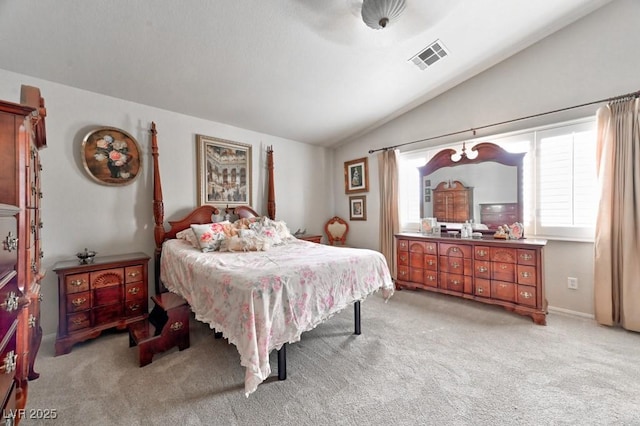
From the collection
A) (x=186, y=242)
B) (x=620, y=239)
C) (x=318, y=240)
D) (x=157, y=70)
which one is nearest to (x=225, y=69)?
(x=157, y=70)

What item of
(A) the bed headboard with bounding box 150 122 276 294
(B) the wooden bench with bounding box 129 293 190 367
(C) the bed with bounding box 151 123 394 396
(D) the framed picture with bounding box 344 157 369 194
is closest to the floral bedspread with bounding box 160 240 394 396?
(C) the bed with bounding box 151 123 394 396

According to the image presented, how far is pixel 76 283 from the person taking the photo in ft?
7.23

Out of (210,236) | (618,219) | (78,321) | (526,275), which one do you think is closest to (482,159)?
(618,219)

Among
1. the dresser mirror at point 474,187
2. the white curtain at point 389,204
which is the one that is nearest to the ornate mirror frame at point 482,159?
the dresser mirror at point 474,187

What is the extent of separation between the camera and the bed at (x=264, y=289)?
1472mm

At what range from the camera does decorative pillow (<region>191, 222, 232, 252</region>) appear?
2.68 m

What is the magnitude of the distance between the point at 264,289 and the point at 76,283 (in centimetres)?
194

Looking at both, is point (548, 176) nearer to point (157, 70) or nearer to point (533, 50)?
point (533, 50)

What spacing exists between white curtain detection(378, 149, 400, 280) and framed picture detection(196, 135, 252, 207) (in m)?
2.19

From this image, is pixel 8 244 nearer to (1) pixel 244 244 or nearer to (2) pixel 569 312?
(1) pixel 244 244

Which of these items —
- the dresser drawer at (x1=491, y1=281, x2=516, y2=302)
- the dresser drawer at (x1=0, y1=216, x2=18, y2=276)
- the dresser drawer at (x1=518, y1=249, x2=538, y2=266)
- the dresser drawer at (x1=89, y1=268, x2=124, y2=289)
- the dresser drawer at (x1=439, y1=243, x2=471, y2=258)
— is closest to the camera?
the dresser drawer at (x1=0, y1=216, x2=18, y2=276)

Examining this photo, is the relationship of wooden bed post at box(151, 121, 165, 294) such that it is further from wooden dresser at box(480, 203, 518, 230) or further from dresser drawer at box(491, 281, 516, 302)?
wooden dresser at box(480, 203, 518, 230)

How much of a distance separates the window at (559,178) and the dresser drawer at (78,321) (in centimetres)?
472

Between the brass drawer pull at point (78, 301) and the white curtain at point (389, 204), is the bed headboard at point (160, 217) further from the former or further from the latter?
the white curtain at point (389, 204)
